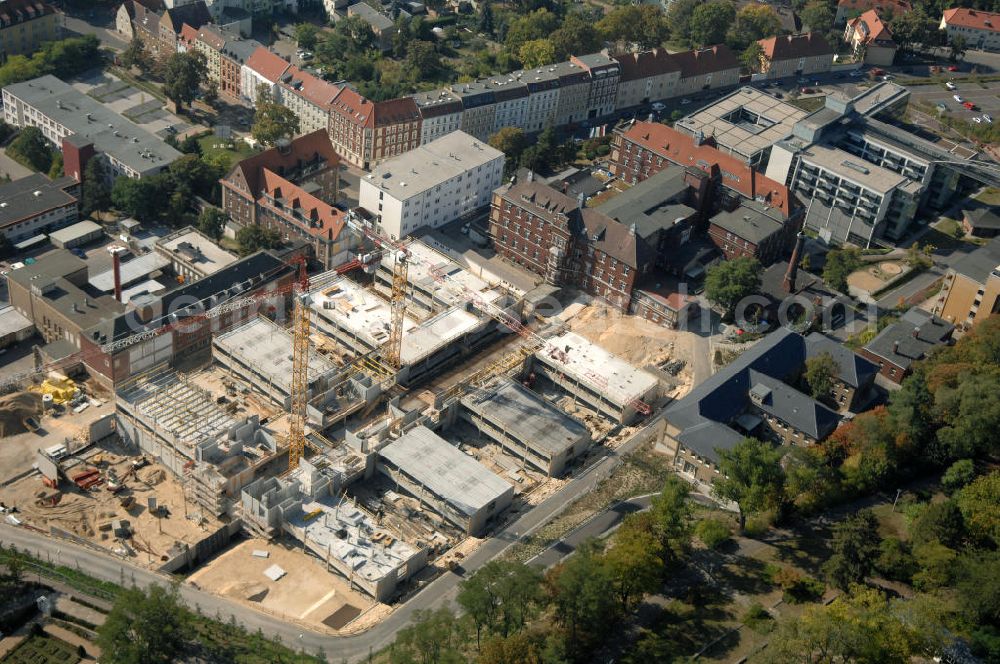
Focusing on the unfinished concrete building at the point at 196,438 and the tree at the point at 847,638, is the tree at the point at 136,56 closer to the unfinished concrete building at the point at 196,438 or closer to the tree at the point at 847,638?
the unfinished concrete building at the point at 196,438

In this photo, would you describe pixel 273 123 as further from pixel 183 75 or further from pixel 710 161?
pixel 710 161

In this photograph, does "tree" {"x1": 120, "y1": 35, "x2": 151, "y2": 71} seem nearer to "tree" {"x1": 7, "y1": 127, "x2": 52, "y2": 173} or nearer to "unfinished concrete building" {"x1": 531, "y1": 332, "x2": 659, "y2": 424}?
"tree" {"x1": 7, "y1": 127, "x2": 52, "y2": 173}

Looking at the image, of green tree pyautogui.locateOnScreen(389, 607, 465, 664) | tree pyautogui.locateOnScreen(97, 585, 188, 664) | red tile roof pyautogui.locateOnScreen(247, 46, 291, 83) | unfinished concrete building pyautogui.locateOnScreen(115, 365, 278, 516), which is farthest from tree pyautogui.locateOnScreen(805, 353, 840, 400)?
red tile roof pyautogui.locateOnScreen(247, 46, 291, 83)

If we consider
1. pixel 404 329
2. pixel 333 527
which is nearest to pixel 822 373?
pixel 404 329

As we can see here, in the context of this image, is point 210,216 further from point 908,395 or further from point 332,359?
point 908,395

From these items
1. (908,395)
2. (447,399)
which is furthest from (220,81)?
(908,395)
